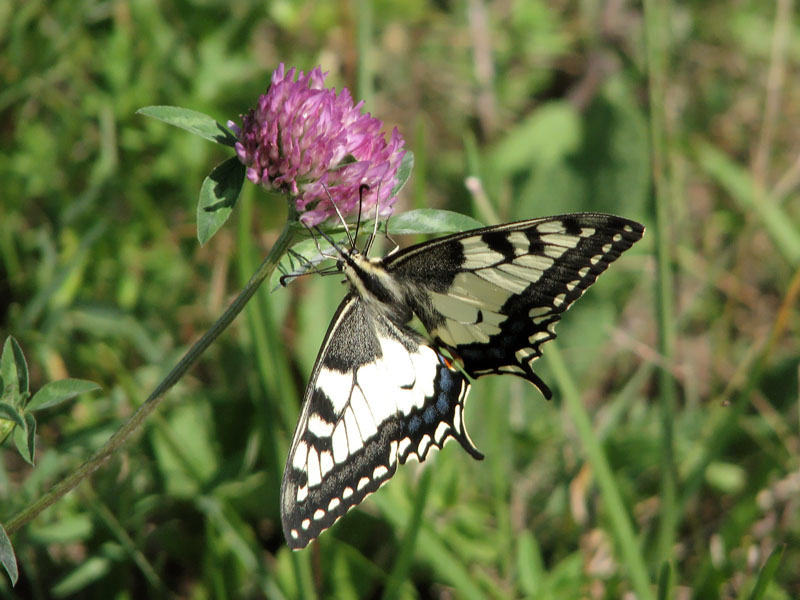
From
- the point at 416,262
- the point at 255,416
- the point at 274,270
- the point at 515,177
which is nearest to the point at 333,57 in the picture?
the point at 515,177

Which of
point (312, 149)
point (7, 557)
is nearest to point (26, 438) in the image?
point (7, 557)

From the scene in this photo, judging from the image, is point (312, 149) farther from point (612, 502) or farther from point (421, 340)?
point (612, 502)

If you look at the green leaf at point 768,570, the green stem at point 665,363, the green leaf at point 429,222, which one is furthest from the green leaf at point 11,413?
the green stem at point 665,363

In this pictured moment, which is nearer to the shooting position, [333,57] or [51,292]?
[51,292]

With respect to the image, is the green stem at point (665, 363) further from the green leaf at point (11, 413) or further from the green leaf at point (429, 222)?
the green leaf at point (11, 413)

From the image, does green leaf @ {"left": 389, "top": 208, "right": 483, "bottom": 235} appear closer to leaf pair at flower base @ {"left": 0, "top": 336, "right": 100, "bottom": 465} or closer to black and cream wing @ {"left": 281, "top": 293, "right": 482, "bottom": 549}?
black and cream wing @ {"left": 281, "top": 293, "right": 482, "bottom": 549}

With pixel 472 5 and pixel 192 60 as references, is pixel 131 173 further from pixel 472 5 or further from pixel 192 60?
pixel 472 5

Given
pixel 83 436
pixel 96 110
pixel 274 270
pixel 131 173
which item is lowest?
pixel 83 436
